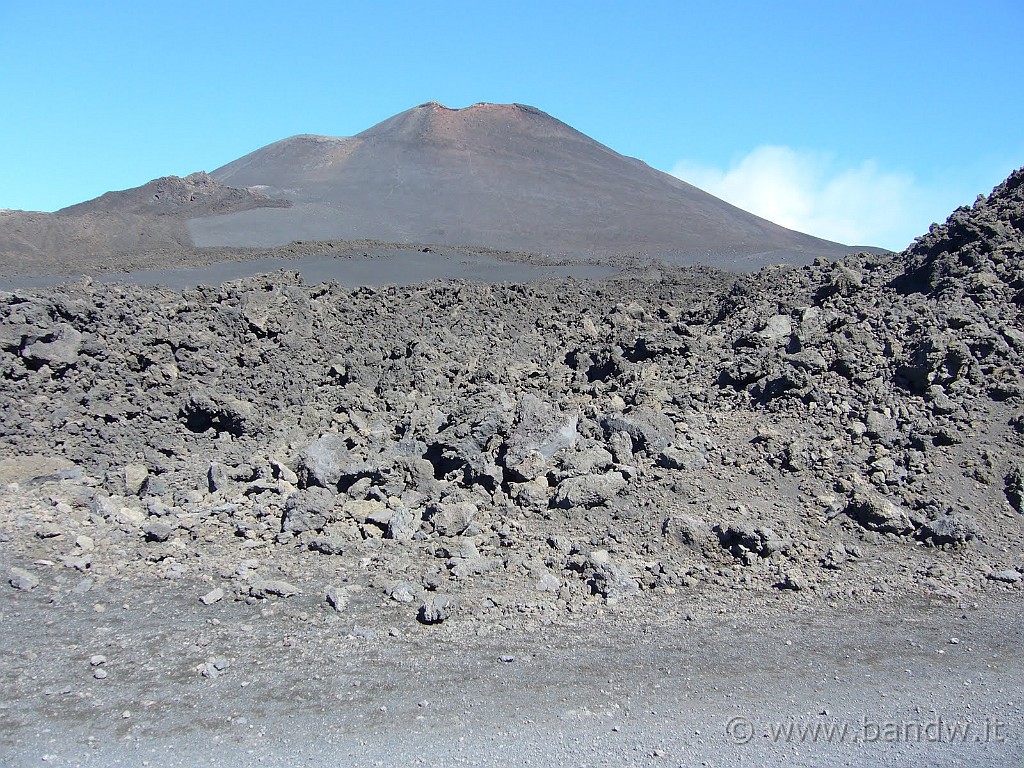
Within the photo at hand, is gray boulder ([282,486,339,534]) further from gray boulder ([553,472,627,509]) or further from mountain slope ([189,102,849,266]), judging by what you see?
mountain slope ([189,102,849,266])

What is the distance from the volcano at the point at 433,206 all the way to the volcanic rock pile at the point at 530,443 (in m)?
12.3

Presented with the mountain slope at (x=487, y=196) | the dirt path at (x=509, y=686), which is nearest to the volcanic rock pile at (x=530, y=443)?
the dirt path at (x=509, y=686)

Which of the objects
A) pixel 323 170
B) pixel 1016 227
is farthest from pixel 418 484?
pixel 323 170

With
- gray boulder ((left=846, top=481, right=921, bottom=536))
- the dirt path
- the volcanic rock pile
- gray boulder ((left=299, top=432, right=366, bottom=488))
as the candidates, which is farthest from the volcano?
the dirt path

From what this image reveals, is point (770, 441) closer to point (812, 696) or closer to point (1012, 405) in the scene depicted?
point (1012, 405)

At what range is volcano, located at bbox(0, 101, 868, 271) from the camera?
25.6m

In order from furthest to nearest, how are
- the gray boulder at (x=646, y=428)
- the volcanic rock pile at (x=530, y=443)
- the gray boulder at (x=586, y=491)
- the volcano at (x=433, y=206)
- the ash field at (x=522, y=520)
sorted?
the volcano at (x=433, y=206)
the gray boulder at (x=646, y=428)
the gray boulder at (x=586, y=491)
the volcanic rock pile at (x=530, y=443)
the ash field at (x=522, y=520)

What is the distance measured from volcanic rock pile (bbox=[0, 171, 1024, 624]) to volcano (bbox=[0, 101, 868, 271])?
40.3ft

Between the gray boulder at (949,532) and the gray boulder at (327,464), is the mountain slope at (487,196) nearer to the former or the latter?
the gray boulder at (949,532)

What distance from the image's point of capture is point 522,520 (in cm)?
594

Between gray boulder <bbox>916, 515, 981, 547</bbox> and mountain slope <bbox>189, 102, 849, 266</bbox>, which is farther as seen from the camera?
mountain slope <bbox>189, 102, 849, 266</bbox>

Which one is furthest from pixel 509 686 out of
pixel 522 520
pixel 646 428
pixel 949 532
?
pixel 949 532

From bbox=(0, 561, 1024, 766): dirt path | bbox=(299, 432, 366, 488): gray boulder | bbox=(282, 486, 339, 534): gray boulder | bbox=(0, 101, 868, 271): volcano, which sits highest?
bbox=(0, 101, 868, 271): volcano

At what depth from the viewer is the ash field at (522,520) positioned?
3.89 meters
